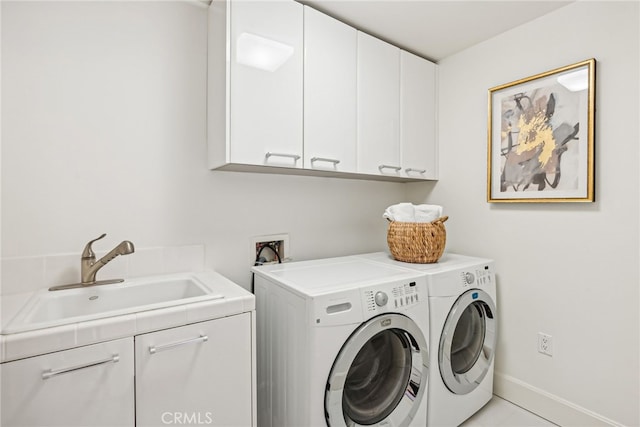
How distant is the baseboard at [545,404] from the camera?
65.6 inches

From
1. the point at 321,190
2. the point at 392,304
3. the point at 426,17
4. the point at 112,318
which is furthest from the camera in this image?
the point at 321,190

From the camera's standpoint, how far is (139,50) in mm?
1552

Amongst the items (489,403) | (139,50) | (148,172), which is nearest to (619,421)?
(489,403)

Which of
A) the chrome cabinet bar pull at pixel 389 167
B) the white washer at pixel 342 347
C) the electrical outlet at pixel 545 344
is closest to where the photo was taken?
the white washer at pixel 342 347

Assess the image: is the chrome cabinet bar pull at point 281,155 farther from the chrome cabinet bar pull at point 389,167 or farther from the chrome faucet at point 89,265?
the chrome faucet at point 89,265

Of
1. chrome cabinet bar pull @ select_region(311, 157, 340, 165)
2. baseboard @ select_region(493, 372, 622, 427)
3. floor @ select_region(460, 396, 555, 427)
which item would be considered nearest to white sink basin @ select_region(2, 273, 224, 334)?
chrome cabinet bar pull @ select_region(311, 157, 340, 165)

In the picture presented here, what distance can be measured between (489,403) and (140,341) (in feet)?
6.59

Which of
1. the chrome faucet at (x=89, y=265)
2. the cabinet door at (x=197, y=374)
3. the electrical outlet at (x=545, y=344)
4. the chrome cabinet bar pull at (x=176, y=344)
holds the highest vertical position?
the chrome faucet at (x=89, y=265)

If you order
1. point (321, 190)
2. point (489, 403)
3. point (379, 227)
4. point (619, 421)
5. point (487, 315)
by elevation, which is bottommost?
point (489, 403)

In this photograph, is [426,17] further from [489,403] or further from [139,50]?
[489,403]

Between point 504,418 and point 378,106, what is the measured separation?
76.7 inches

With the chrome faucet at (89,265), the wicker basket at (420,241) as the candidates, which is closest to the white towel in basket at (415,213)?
the wicker basket at (420,241)

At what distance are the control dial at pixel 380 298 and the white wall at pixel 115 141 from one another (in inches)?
32.7

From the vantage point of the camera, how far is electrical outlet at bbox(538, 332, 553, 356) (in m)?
1.82
